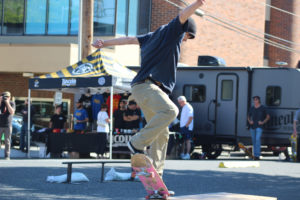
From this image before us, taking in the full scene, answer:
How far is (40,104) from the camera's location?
94.8 ft

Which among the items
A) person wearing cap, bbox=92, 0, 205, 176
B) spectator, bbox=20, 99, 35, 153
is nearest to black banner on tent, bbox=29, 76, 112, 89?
spectator, bbox=20, 99, 35, 153

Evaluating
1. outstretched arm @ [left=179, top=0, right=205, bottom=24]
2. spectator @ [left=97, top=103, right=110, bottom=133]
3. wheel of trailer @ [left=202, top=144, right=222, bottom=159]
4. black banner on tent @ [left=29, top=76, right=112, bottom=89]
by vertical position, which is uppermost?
outstretched arm @ [left=179, top=0, right=205, bottom=24]

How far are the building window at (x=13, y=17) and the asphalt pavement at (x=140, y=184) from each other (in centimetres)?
1512

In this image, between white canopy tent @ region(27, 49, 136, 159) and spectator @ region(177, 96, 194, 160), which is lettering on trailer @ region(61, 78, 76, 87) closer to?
white canopy tent @ region(27, 49, 136, 159)

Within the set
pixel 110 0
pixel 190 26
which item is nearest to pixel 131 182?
pixel 190 26

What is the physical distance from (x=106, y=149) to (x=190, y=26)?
1150 centimetres

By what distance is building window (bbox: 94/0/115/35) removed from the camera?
2645 cm

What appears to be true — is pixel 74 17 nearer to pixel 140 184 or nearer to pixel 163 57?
pixel 140 184

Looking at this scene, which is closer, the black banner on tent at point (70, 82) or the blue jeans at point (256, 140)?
the black banner on tent at point (70, 82)

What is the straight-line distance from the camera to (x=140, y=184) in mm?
10609

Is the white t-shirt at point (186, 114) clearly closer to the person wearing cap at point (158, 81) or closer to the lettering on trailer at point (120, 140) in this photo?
the lettering on trailer at point (120, 140)

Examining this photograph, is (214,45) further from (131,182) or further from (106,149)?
(131,182)

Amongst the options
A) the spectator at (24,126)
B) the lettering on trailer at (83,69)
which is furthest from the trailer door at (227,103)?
the spectator at (24,126)

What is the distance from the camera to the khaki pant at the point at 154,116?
6.54 metres
